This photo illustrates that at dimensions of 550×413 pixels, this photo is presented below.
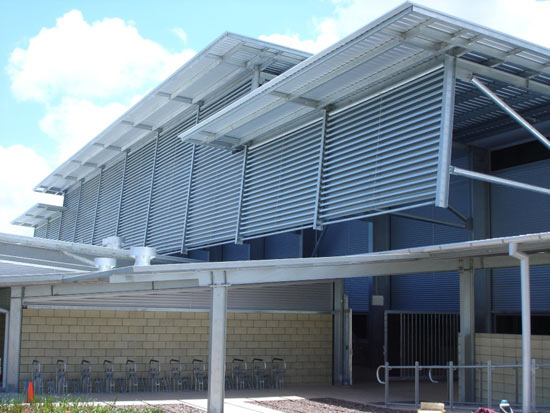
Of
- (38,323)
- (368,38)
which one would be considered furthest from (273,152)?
(38,323)

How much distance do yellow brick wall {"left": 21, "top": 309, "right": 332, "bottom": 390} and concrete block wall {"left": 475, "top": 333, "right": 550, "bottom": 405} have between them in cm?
543

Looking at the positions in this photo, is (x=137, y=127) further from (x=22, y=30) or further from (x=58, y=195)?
(x=58, y=195)

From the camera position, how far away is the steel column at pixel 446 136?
1159 centimetres

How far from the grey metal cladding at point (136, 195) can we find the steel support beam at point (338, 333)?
7.14 meters

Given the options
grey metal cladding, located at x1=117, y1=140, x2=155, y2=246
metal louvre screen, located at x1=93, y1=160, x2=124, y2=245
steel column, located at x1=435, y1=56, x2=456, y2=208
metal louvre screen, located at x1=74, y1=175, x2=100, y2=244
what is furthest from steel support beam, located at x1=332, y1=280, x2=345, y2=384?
metal louvre screen, located at x1=74, y1=175, x2=100, y2=244

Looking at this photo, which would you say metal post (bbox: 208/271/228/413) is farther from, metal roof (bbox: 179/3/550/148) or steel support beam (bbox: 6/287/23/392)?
steel support beam (bbox: 6/287/23/392)

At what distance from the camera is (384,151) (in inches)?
517

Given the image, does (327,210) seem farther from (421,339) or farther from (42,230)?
(42,230)

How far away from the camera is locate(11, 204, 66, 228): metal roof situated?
32938mm

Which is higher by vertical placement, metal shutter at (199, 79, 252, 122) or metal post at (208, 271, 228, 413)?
metal shutter at (199, 79, 252, 122)

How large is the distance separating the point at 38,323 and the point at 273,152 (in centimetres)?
652

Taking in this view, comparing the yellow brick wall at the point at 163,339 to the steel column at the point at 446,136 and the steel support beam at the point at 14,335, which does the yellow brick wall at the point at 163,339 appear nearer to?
the steel support beam at the point at 14,335

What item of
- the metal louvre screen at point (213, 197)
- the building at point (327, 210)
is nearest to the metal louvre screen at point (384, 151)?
the building at point (327, 210)

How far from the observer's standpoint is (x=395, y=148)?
1290 centimetres
